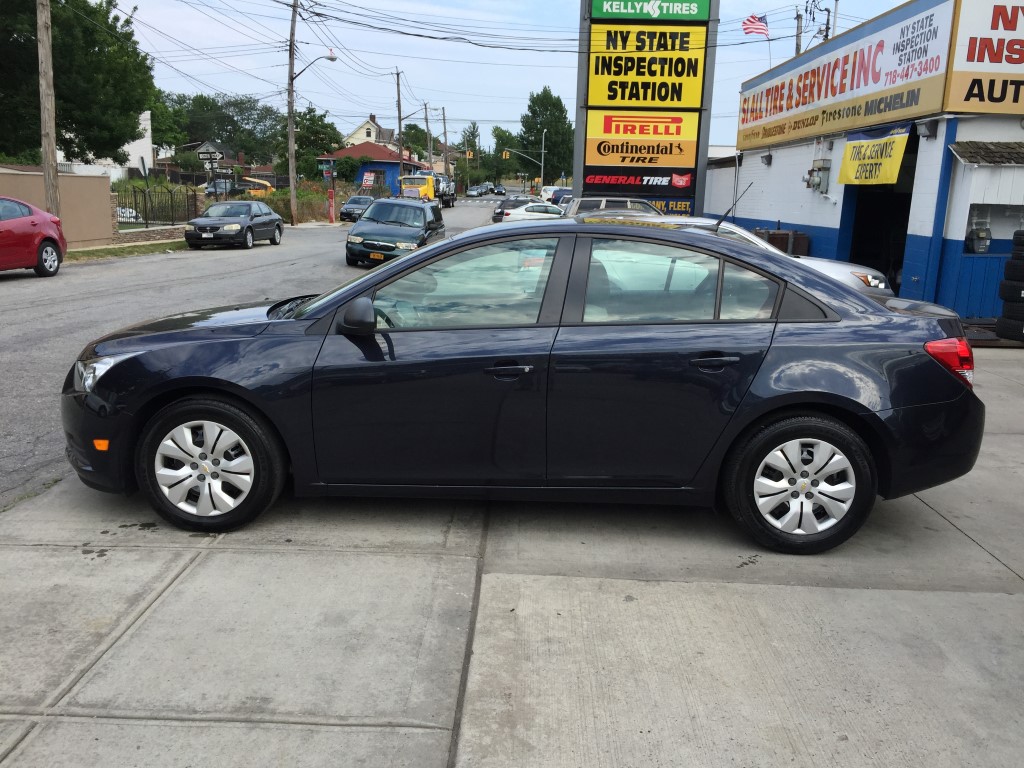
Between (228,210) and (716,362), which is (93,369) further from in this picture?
(228,210)

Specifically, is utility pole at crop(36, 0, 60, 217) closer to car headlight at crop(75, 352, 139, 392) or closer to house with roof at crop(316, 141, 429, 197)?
car headlight at crop(75, 352, 139, 392)

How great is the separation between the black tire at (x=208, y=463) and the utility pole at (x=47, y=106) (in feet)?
64.9

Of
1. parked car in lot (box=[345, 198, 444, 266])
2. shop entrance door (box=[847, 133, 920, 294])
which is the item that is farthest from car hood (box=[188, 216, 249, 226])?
shop entrance door (box=[847, 133, 920, 294])

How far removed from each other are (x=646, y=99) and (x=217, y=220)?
13800 millimetres

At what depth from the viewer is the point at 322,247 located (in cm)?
2781

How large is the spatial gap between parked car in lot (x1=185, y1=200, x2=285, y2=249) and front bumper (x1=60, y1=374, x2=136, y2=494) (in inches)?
873

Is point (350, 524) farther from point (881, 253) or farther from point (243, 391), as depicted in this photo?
point (881, 253)

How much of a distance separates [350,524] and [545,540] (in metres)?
1.06

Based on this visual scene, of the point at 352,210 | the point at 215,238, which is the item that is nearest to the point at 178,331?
the point at 215,238

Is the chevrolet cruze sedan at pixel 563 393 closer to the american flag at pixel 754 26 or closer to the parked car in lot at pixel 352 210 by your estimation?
the american flag at pixel 754 26

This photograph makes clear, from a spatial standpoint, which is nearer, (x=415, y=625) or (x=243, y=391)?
(x=415, y=625)

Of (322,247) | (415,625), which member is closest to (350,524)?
(415,625)

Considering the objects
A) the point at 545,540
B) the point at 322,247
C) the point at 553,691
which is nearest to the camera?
the point at 553,691

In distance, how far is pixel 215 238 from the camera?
83.5 ft
